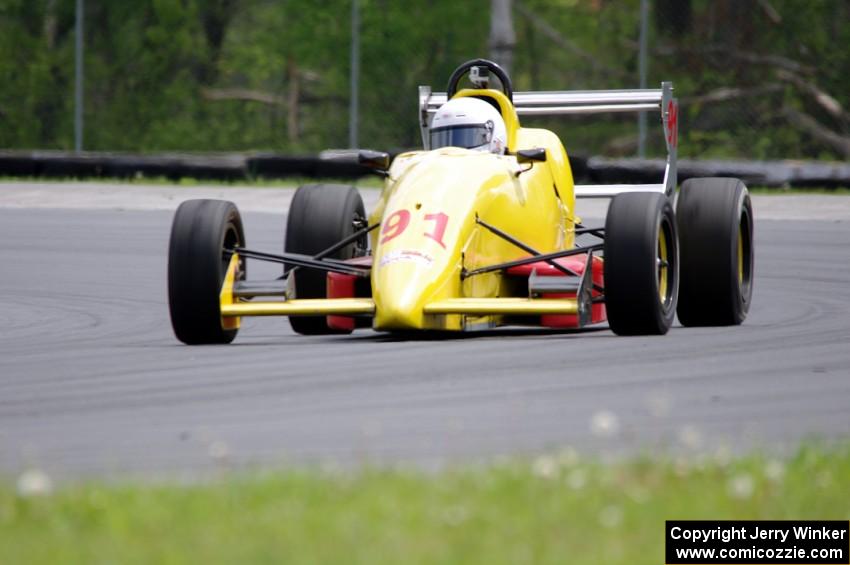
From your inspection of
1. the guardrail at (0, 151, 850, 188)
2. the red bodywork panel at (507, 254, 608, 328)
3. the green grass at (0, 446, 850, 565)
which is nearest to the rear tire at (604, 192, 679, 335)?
the red bodywork panel at (507, 254, 608, 328)

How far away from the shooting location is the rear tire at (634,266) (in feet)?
29.1

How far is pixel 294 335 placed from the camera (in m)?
10.7

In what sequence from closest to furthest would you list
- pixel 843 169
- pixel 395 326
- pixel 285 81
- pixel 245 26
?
pixel 395 326 < pixel 843 169 < pixel 285 81 < pixel 245 26

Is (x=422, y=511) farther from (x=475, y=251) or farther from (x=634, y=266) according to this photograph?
(x=475, y=251)

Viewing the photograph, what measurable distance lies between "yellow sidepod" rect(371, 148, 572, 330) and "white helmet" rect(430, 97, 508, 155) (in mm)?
258

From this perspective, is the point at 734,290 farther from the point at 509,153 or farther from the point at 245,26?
the point at 245,26

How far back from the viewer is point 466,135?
10.5 m

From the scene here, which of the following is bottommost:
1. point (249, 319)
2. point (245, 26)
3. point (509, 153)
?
point (249, 319)

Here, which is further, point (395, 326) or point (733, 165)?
point (733, 165)

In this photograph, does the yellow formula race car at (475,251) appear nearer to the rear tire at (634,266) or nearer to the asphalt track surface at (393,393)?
the rear tire at (634,266)

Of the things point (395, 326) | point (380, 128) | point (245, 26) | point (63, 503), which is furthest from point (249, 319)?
point (245, 26)

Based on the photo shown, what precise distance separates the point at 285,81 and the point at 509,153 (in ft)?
70.7

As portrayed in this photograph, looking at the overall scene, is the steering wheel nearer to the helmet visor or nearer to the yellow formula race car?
the yellow formula race car

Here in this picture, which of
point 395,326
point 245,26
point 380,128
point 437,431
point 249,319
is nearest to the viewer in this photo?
point 437,431
